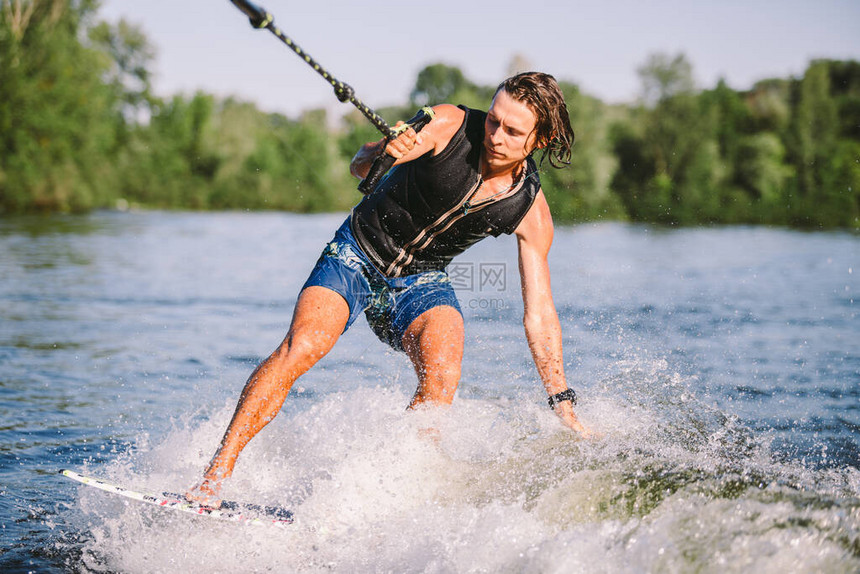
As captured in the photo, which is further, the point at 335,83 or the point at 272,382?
the point at 272,382

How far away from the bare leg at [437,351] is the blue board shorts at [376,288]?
6 cm

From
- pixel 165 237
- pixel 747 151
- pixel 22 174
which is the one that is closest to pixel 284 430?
pixel 165 237

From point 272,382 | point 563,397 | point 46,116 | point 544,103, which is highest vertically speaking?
point 46,116

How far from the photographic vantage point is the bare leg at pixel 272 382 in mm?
3562

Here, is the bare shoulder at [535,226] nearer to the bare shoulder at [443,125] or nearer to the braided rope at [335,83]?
the bare shoulder at [443,125]

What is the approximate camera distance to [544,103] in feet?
12.3

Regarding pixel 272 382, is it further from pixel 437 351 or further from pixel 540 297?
pixel 540 297

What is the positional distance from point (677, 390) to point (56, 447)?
4191 mm

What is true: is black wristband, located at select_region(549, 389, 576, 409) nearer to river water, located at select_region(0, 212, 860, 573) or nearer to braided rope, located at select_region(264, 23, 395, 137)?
river water, located at select_region(0, 212, 860, 573)

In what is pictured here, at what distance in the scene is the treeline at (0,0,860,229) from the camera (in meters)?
36.8

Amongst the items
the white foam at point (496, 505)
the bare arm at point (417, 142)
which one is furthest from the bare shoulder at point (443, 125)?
the white foam at point (496, 505)

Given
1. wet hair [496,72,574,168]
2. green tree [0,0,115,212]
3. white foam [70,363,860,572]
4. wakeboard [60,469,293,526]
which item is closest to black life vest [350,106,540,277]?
wet hair [496,72,574,168]

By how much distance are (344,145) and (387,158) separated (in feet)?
160

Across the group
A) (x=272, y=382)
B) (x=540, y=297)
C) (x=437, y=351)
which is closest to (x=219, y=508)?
(x=272, y=382)
